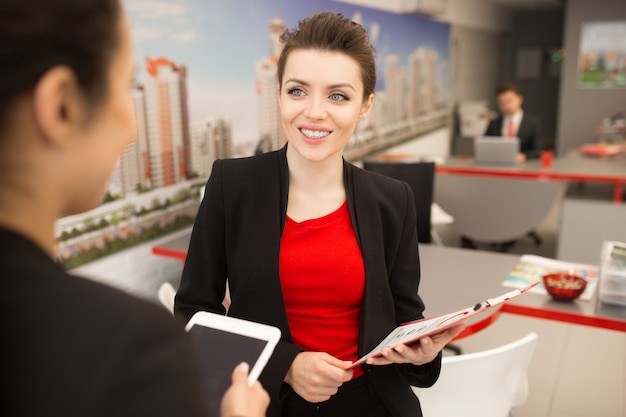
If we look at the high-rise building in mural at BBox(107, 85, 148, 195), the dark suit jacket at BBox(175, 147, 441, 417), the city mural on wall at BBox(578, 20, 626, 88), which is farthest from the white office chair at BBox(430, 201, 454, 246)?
the city mural on wall at BBox(578, 20, 626, 88)

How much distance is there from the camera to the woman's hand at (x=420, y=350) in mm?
1145

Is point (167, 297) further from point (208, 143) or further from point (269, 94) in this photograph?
point (269, 94)

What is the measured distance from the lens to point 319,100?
4.14 feet

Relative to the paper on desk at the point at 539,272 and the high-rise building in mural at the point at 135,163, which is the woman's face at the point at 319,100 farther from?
the high-rise building in mural at the point at 135,163

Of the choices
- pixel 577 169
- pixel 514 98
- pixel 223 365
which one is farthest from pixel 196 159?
pixel 514 98

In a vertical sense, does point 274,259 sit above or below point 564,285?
above

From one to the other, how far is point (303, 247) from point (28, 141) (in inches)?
33.1

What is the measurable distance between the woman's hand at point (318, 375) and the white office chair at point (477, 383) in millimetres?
530

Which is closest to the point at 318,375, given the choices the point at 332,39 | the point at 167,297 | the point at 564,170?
the point at 332,39

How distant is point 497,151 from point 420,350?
4.26 metres

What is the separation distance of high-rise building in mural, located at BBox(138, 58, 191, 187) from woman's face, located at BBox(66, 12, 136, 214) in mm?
2480

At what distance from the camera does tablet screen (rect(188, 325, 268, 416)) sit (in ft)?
2.71

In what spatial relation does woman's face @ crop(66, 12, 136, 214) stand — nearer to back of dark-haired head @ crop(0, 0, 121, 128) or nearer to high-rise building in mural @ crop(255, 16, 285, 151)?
back of dark-haired head @ crop(0, 0, 121, 128)

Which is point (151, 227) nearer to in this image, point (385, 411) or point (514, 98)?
point (385, 411)
